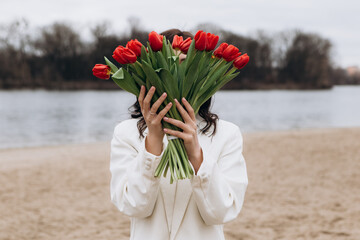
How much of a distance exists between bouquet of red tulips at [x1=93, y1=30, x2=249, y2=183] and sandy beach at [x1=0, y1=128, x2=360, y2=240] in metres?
4.10

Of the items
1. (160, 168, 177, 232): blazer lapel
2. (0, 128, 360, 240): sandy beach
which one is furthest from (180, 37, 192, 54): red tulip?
(0, 128, 360, 240): sandy beach

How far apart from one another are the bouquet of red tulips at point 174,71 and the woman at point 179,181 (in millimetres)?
48

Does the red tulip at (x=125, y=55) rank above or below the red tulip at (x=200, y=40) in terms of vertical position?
below

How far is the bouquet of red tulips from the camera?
60.7 inches

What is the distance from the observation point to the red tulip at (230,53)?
1.66 m

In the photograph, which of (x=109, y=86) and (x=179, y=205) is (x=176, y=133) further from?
(x=109, y=86)

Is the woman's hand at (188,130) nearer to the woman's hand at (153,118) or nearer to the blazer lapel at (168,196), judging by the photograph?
the woman's hand at (153,118)

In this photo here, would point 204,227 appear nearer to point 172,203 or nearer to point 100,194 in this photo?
point 172,203

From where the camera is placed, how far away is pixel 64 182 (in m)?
8.61

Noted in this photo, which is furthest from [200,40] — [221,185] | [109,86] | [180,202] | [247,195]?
[109,86]

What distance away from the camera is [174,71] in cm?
161

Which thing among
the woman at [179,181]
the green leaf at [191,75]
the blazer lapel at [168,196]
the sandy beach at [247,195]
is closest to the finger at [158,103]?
the woman at [179,181]

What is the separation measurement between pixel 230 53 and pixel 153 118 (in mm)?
443

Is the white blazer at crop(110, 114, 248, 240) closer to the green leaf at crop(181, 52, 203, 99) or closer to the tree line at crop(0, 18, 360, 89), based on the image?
the green leaf at crop(181, 52, 203, 99)
